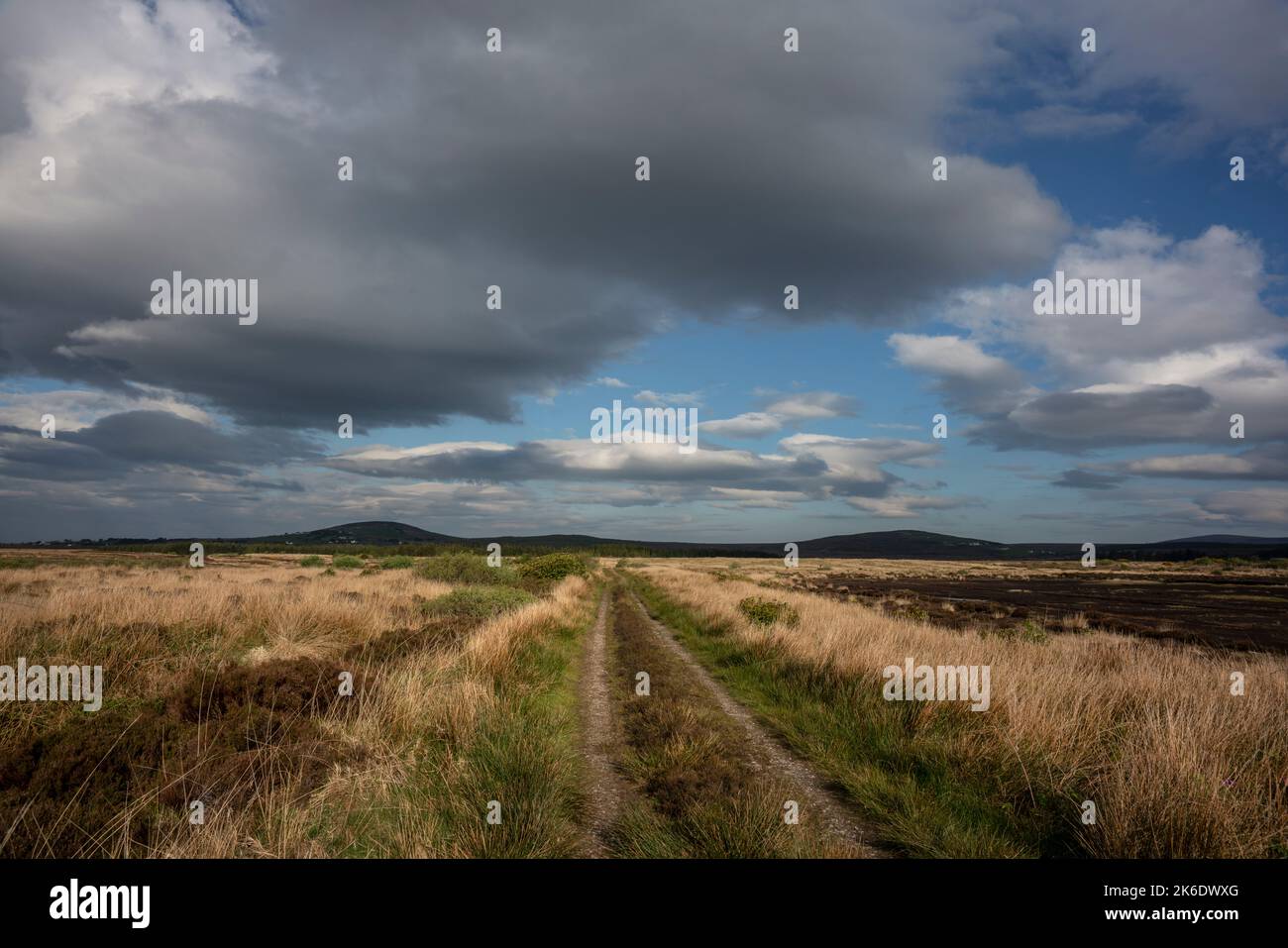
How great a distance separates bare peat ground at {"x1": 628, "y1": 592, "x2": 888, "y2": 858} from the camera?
5.54 meters

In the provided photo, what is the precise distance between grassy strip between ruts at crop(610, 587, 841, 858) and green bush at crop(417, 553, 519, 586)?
74.9ft

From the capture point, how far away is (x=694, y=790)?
6090mm

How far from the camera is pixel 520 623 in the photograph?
14.5 meters

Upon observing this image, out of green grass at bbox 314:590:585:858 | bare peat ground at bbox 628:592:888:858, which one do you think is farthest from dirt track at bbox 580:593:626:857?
bare peat ground at bbox 628:592:888:858

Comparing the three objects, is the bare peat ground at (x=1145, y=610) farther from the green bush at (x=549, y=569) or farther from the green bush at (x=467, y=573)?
the green bush at (x=467, y=573)

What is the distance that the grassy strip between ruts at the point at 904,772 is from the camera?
5.35 meters

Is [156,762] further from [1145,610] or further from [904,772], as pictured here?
[1145,610]

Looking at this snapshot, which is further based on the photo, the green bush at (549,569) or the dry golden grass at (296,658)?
the green bush at (549,569)

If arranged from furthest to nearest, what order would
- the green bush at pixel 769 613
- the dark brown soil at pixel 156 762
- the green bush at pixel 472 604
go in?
the green bush at pixel 769 613 → the green bush at pixel 472 604 → the dark brown soil at pixel 156 762

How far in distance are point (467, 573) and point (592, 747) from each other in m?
28.0

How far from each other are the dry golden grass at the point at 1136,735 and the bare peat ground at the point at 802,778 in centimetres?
178

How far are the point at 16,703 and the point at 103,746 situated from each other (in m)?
2.04

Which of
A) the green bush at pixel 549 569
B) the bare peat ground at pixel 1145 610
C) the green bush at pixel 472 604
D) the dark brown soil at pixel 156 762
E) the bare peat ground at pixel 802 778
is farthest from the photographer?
the green bush at pixel 549 569

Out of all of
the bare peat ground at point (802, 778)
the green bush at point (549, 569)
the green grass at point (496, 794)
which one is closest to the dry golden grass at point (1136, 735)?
the bare peat ground at point (802, 778)
